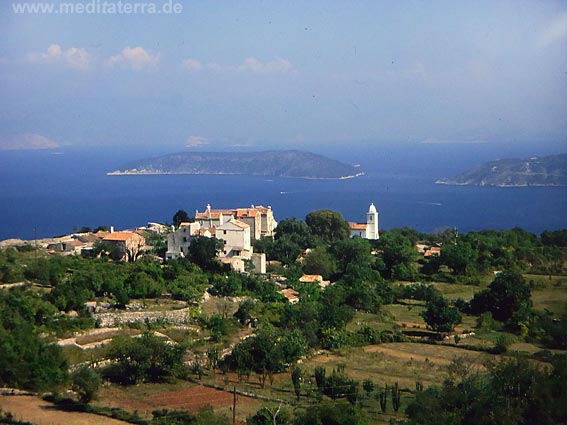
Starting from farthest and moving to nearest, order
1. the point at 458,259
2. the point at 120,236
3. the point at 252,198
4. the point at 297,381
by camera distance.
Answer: the point at 252,198 < the point at 458,259 < the point at 120,236 < the point at 297,381

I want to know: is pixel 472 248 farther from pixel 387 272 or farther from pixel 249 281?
pixel 249 281

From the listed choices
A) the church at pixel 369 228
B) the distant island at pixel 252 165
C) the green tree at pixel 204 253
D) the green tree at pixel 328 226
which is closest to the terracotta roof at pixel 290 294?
the green tree at pixel 204 253

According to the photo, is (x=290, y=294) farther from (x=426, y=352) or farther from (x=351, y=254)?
(x=351, y=254)

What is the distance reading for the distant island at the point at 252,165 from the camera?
76.8 meters

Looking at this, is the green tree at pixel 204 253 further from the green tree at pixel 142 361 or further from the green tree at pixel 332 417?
the green tree at pixel 332 417

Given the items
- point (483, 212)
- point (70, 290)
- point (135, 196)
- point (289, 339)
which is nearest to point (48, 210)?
point (135, 196)

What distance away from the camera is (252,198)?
5541cm

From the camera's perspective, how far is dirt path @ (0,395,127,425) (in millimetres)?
8945

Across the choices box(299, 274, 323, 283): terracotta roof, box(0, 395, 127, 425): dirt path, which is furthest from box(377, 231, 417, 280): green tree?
box(0, 395, 127, 425): dirt path

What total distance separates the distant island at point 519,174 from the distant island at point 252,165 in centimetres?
1331

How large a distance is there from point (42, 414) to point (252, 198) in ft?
152

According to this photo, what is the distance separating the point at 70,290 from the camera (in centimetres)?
1409

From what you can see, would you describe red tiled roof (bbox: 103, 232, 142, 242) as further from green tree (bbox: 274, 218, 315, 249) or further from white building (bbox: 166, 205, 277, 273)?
green tree (bbox: 274, 218, 315, 249)

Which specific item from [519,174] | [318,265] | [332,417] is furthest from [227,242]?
[519,174]
